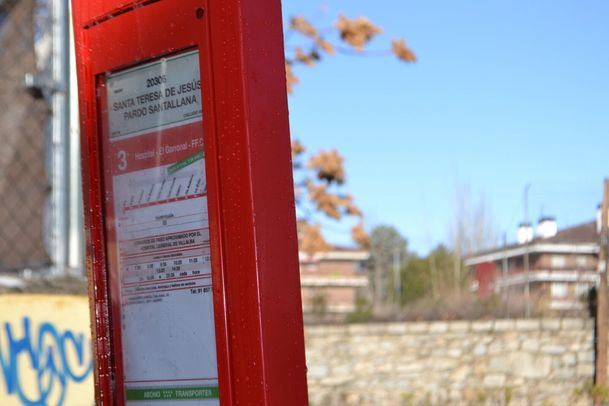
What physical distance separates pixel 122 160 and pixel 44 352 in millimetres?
1564

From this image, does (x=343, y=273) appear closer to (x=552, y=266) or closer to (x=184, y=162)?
(x=552, y=266)

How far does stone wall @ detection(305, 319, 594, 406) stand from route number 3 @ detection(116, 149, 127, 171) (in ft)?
32.8

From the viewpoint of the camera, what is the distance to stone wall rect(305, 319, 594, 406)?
1180 cm

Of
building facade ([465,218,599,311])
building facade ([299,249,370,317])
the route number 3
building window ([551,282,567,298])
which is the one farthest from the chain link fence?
building facade ([299,249,370,317])

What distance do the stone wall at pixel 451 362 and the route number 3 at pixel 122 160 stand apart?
10.0 meters

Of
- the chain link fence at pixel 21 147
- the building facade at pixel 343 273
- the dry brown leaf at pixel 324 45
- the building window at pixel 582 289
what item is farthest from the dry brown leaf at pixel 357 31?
the building facade at pixel 343 273

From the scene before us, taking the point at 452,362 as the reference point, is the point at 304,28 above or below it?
above

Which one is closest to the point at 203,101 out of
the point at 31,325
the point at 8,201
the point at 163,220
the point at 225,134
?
the point at 225,134

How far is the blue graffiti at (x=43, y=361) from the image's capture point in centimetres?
324

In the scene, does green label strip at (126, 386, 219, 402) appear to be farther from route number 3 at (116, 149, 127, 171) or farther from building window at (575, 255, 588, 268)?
building window at (575, 255, 588, 268)

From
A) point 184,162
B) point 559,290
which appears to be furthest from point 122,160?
point 559,290

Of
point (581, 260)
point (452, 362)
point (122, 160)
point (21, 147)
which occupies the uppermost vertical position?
point (21, 147)

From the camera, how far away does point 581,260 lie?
1262 centimetres

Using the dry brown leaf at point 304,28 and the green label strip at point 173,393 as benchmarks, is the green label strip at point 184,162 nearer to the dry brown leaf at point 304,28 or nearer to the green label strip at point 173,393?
the green label strip at point 173,393
